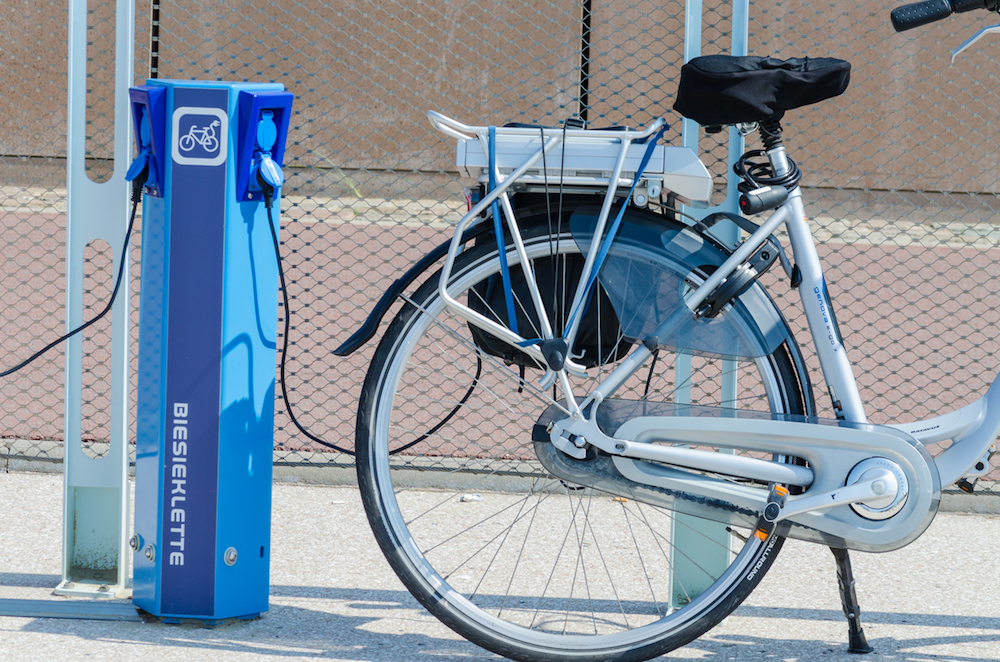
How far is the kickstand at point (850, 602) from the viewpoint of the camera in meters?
2.21

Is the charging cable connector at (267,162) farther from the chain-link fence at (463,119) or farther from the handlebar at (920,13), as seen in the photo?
the chain-link fence at (463,119)

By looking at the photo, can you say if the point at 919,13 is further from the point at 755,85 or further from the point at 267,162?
the point at 267,162

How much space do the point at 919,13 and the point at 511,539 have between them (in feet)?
6.07

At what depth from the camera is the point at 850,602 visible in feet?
7.43

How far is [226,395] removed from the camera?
230 centimetres

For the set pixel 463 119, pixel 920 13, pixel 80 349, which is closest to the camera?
pixel 920 13

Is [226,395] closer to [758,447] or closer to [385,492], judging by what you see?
[385,492]

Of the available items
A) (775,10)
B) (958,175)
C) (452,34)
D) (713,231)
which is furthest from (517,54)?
(713,231)

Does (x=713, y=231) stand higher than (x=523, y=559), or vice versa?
(x=713, y=231)

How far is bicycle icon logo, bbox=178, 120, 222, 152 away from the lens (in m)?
2.24

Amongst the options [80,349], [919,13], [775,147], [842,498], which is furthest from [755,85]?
[80,349]

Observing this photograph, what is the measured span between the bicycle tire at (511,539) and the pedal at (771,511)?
0.27ft

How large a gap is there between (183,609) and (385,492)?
573mm

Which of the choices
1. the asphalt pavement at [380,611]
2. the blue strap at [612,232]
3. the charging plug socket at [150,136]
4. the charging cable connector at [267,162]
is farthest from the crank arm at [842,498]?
the charging plug socket at [150,136]
